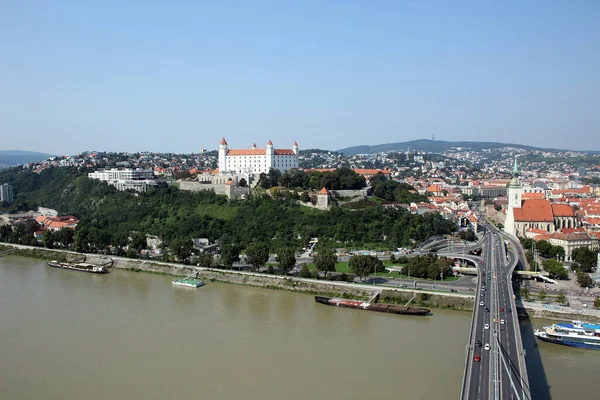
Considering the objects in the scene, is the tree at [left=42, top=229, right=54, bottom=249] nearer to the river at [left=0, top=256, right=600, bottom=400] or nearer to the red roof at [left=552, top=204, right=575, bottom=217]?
the river at [left=0, top=256, right=600, bottom=400]

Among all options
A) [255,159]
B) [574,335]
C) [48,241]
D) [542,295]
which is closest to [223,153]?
[255,159]

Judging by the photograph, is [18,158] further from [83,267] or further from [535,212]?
[535,212]

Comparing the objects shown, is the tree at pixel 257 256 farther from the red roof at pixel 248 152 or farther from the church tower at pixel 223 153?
the church tower at pixel 223 153

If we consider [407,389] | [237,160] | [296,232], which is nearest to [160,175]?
[237,160]

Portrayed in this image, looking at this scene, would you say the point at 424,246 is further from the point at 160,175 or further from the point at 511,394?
the point at 160,175

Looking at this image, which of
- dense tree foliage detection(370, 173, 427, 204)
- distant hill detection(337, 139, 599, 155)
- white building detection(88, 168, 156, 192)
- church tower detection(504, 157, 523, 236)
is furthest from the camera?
distant hill detection(337, 139, 599, 155)

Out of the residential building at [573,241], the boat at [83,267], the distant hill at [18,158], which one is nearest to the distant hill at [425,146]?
the distant hill at [18,158]

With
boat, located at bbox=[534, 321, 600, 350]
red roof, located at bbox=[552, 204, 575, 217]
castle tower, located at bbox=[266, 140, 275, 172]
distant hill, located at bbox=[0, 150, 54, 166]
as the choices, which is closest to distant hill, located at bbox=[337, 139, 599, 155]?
distant hill, located at bbox=[0, 150, 54, 166]
